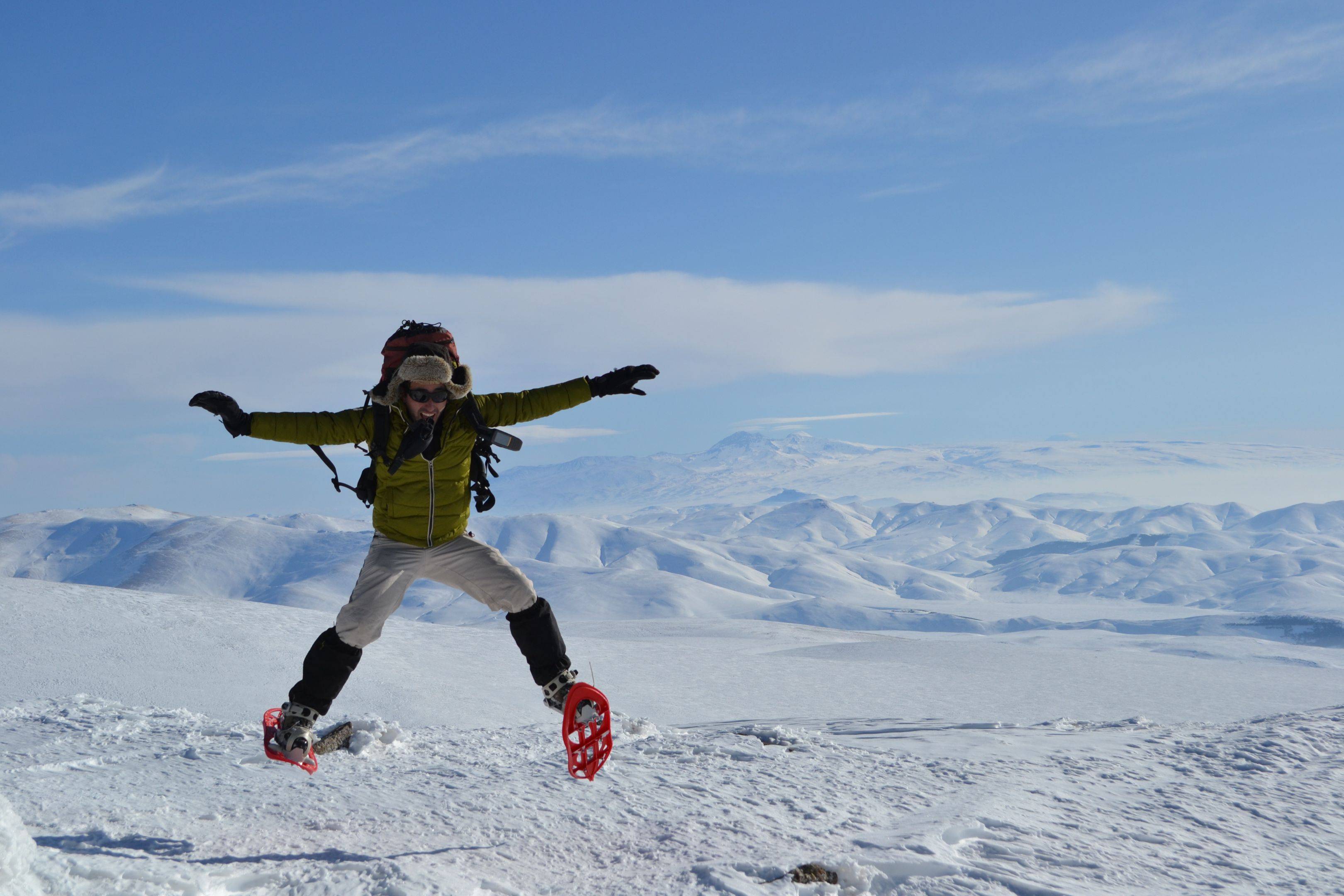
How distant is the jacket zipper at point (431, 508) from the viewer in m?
4.25

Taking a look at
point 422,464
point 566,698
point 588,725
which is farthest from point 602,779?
point 422,464

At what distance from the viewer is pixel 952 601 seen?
139250mm

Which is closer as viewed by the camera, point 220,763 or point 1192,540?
point 220,763

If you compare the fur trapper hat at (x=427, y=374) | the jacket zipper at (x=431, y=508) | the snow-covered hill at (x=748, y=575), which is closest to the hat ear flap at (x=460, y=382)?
the fur trapper hat at (x=427, y=374)

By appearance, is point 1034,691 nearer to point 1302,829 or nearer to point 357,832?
point 1302,829

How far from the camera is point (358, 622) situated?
4.25 meters

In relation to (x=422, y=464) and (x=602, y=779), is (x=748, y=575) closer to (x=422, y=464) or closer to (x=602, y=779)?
(x=602, y=779)

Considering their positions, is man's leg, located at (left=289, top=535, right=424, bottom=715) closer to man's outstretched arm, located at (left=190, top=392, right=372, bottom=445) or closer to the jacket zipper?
the jacket zipper

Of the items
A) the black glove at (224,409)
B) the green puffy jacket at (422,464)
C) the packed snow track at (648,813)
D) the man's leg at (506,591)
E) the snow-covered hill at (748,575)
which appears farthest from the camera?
the snow-covered hill at (748,575)

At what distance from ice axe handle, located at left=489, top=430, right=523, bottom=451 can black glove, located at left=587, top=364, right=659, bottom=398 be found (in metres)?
0.45

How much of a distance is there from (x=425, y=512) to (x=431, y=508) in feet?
0.12

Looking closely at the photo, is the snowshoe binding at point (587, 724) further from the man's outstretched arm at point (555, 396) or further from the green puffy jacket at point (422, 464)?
the man's outstretched arm at point (555, 396)

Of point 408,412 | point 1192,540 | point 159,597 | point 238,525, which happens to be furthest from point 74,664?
point 1192,540

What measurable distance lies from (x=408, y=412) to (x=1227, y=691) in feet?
58.0
